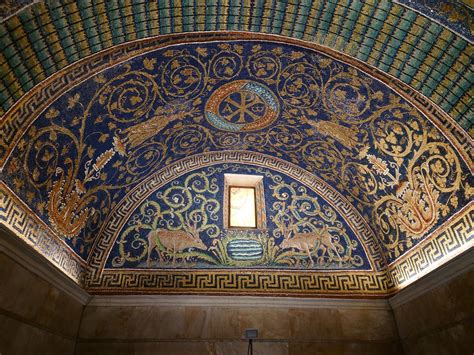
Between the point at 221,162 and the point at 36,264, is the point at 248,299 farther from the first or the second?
the point at 36,264

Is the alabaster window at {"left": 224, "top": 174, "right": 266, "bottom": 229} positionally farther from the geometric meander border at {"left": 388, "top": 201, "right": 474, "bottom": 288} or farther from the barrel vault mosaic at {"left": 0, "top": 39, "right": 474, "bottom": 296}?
the geometric meander border at {"left": 388, "top": 201, "right": 474, "bottom": 288}

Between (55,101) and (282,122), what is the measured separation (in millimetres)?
3258

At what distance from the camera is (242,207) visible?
21.5 feet

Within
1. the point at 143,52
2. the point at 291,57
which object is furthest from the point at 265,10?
the point at 143,52

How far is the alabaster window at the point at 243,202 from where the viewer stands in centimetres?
638

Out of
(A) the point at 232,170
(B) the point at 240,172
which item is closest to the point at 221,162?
(A) the point at 232,170

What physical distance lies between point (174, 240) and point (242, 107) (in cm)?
239

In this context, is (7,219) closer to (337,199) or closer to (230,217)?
(230,217)

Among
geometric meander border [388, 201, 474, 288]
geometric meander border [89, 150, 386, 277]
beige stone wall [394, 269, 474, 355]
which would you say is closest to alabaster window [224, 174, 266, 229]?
geometric meander border [89, 150, 386, 277]

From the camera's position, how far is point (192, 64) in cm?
491

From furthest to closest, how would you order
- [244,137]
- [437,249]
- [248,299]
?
[244,137] < [248,299] < [437,249]

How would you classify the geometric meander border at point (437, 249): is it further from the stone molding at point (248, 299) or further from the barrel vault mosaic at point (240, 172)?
the stone molding at point (248, 299)

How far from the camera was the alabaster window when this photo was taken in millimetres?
6383

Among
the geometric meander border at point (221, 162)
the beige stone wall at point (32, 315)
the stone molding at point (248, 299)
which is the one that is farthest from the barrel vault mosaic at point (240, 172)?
the beige stone wall at point (32, 315)
